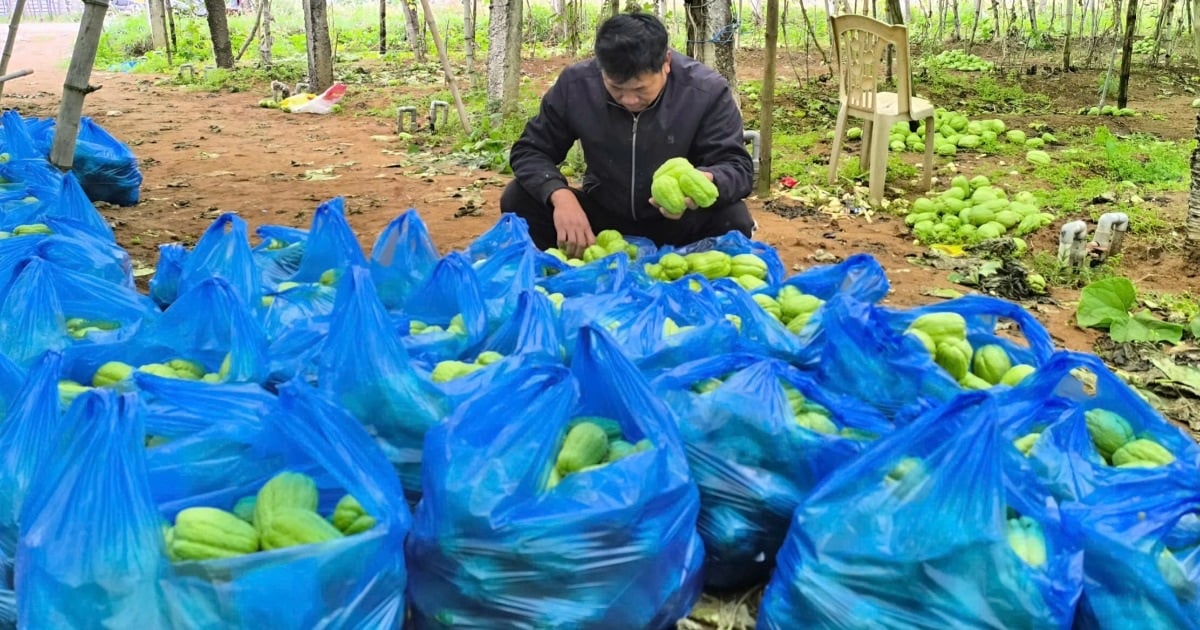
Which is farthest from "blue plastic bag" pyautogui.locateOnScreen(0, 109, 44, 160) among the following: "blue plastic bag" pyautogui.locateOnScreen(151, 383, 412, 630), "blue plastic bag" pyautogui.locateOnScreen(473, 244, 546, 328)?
"blue plastic bag" pyautogui.locateOnScreen(151, 383, 412, 630)

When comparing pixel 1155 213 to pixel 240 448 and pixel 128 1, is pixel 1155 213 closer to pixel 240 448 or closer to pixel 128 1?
pixel 240 448

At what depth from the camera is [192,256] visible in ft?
11.1

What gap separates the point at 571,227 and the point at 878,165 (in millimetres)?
3589

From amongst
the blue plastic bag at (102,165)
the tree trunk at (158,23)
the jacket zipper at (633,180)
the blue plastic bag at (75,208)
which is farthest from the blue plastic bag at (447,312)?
the tree trunk at (158,23)

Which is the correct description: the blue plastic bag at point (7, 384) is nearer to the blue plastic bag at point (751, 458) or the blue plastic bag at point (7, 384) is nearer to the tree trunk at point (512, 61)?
the blue plastic bag at point (751, 458)

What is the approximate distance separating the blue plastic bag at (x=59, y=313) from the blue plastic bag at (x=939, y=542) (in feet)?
6.56

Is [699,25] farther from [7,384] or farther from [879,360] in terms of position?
[7,384]

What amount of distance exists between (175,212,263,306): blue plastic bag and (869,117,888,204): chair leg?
16.2 feet

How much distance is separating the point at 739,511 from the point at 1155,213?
5618mm

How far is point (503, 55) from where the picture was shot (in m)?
9.83

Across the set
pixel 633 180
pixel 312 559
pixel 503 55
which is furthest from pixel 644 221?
pixel 503 55

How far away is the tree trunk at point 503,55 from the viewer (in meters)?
9.65

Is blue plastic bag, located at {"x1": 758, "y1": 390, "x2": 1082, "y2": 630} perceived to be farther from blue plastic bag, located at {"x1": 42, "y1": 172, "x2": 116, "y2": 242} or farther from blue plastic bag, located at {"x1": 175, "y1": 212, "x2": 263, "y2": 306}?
blue plastic bag, located at {"x1": 42, "y1": 172, "x2": 116, "y2": 242}

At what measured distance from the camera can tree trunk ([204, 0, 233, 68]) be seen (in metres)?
17.0
